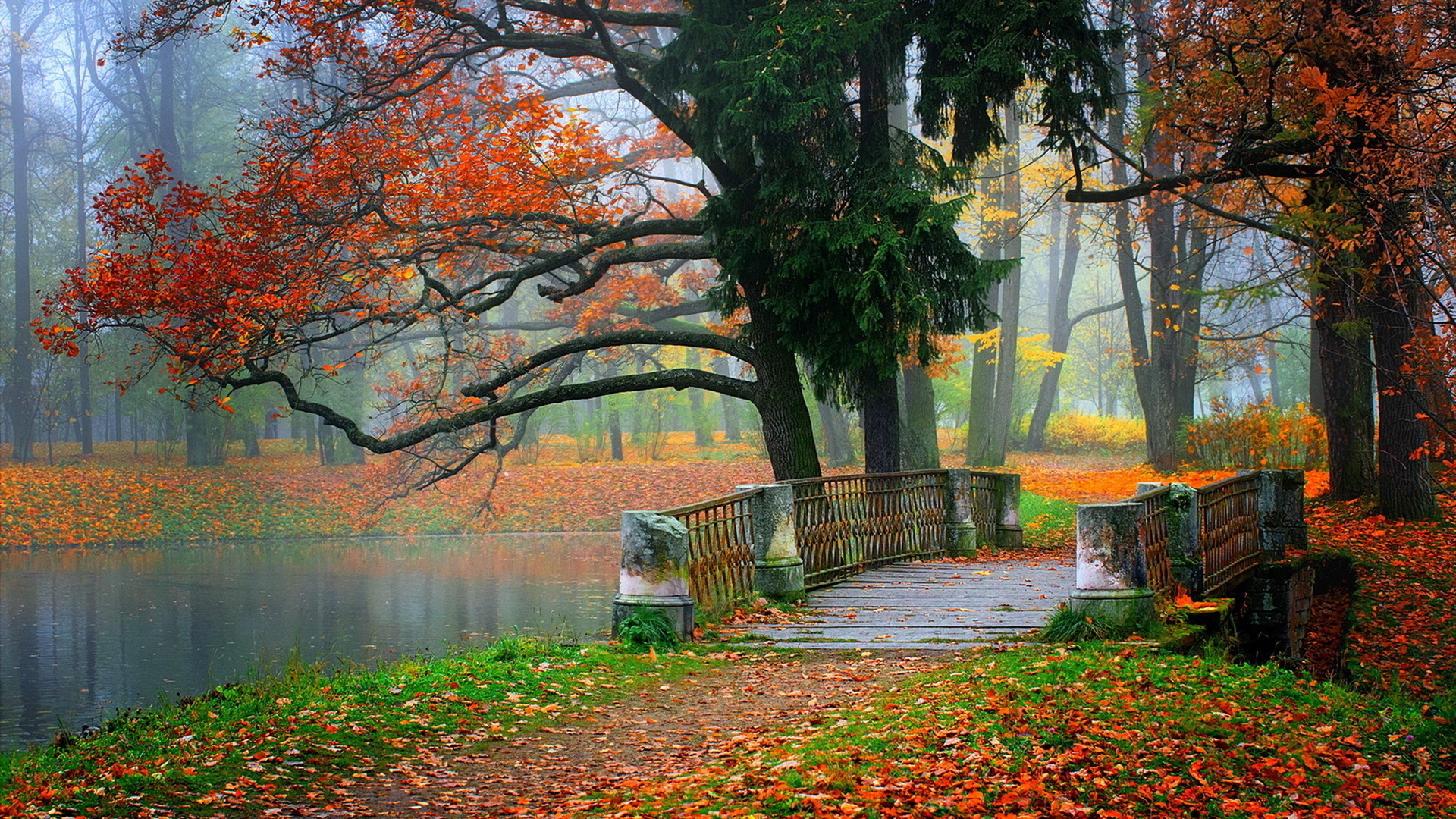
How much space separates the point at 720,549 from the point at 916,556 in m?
4.56

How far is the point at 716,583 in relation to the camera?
10.2 m

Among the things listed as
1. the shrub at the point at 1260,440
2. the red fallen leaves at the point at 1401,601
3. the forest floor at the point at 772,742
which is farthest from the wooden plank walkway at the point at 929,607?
the shrub at the point at 1260,440

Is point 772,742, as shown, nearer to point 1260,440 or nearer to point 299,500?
point 1260,440

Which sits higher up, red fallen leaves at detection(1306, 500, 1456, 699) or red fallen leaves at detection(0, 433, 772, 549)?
red fallen leaves at detection(0, 433, 772, 549)

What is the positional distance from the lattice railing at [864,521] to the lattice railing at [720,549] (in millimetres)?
661

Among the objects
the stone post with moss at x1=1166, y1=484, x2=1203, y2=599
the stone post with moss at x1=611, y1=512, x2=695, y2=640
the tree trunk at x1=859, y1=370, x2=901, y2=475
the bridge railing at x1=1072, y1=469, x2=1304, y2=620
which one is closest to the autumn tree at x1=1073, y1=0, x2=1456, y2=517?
the bridge railing at x1=1072, y1=469, x2=1304, y2=620

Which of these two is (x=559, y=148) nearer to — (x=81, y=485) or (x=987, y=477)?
Result: (x=987, y=477)

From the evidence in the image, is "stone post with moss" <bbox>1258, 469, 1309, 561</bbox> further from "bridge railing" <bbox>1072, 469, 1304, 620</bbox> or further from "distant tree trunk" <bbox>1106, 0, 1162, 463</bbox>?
"distant tree trunk" <bbox>1106, 0, 1162, 463</bbox>

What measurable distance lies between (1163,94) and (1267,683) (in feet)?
29.9

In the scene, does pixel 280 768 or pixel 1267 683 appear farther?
pixel 1267 683

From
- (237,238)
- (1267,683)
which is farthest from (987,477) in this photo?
(237,238)

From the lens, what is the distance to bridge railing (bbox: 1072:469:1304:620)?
8914 mm

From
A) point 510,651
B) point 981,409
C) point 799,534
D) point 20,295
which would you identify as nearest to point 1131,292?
point 981,409

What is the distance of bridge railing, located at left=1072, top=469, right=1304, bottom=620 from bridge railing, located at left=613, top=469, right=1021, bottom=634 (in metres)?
2.98
